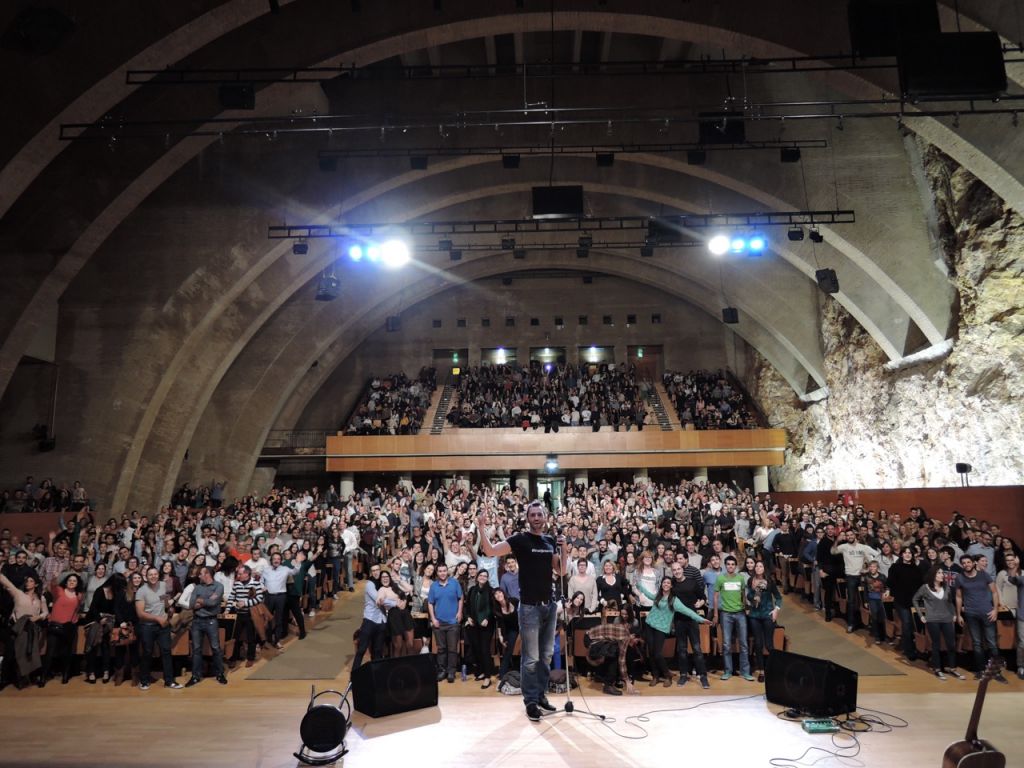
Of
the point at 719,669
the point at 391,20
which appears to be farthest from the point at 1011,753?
the point at 391,20

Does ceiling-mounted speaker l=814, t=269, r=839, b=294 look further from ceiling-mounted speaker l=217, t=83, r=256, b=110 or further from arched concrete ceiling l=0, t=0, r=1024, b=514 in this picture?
ceiling-mounted speaker l=217, t=83, r=256, b=110

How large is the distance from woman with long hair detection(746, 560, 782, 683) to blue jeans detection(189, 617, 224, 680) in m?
6.41

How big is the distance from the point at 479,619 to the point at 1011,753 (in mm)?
5164

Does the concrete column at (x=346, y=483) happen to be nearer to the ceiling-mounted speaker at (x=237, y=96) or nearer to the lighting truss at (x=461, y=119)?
the lighting truss at (x=461, y=119)

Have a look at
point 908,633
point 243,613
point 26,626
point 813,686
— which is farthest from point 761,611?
point 26,626

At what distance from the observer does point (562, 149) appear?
15.8 meters

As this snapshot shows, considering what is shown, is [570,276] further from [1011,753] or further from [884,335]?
[1011,753]

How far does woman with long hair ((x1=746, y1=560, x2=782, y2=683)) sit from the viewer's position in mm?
7988

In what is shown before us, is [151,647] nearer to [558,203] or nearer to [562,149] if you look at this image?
[558,203]

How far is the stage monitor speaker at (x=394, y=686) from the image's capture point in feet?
18.6

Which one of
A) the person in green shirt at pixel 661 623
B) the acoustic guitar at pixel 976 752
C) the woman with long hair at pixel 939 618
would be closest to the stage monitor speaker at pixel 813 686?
the acoustic guitar at pixel 976 752

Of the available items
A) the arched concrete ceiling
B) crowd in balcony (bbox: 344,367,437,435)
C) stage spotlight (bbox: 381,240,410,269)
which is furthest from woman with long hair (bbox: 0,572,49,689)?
crowd in balcony (bbox: 344,367,437,435)

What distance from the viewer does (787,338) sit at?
77.8ft

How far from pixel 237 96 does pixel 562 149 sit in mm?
7321
